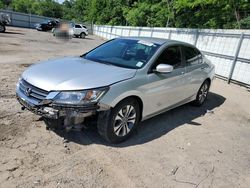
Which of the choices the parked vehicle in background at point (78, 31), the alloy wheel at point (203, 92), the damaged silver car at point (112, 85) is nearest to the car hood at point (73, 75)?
the damaged silver car at point (112, 85)

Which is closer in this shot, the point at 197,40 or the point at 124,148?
the point at 124,148

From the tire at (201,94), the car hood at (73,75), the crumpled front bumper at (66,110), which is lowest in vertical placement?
the tire at (201,94)

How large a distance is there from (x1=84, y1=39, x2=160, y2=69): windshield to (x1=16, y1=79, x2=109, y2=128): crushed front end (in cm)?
105

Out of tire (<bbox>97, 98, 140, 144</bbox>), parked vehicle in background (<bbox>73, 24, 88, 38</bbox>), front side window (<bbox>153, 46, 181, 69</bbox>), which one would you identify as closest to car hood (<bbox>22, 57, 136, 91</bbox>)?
tire (<bbox>97, 98, 140, 144</bbox>)

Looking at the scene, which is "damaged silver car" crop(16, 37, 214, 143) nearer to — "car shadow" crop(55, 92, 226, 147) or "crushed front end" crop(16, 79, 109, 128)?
"crushed front end" crop(16, 79, 109, 128)

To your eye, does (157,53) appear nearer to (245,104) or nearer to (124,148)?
(124,148)

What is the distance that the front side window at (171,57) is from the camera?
4457 mm

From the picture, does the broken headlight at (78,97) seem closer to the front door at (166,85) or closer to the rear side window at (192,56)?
Result: the front door at (166,85)

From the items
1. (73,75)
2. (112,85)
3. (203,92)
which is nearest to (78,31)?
(203,92)

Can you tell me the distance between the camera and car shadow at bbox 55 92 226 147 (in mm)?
3916

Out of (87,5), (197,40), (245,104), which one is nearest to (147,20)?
(197,40)

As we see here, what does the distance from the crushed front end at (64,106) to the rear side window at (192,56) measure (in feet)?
8.50

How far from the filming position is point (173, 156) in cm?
383

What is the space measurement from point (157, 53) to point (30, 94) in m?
2.22
